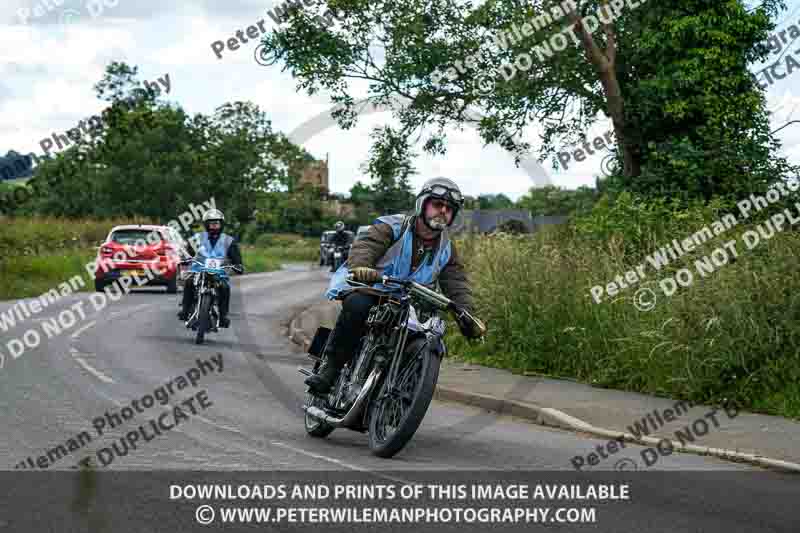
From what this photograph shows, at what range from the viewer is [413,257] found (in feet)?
29.7

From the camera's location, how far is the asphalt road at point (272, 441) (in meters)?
7.29

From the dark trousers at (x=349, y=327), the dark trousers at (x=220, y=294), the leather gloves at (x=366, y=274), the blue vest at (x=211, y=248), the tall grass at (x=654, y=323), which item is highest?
the blue vest at (x=211, y=248)

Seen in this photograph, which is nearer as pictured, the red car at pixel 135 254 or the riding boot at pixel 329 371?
the riding boot at pixel 329 371

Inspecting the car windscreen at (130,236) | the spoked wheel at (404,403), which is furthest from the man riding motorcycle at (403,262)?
the car windscreen at (130,236)

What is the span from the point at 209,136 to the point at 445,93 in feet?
Answer: 222

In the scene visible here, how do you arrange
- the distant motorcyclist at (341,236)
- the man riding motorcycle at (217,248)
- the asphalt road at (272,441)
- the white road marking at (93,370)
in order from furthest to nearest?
1. the distant motorcyclist at (341,236)
2. the man riding motorcycle at (217,248)
3. the white road marking at (93,370)
4. the asphalt road at (272,441)

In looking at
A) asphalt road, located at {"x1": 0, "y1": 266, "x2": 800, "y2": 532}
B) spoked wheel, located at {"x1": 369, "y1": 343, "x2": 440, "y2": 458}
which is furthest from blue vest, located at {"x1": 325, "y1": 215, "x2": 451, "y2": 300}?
asphalt road, located at {"x1": 0, "y1": 266, "x2": 800, "y2": 532}

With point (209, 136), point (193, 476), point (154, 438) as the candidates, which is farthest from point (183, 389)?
point (209, 136)

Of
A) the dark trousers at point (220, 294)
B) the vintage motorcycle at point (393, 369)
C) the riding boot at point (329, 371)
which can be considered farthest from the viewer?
the dark trousers at point (220, 294)

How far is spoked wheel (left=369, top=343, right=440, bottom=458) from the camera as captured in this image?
809 cm

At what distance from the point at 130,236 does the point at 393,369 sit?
2379 centimetres

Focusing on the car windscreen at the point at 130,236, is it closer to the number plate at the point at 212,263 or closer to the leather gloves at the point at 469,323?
the number plate at the point at 212,263

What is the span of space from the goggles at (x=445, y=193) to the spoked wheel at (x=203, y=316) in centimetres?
1087

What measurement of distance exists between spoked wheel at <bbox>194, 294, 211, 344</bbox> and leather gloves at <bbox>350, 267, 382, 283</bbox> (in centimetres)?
1069
